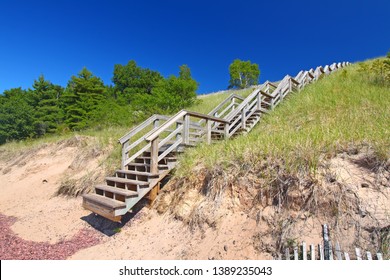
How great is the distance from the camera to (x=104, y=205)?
16.4 ft

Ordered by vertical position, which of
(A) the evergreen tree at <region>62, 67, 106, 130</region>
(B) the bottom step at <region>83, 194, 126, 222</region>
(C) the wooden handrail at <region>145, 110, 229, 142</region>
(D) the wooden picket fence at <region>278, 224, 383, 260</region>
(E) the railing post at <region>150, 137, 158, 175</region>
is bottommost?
(D) the wooden picket fence at <region>278, 224, 383, 260</region>

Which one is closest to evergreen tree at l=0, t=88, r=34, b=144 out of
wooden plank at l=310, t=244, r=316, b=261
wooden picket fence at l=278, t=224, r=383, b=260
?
wooden picket fence at l=278, t=224, r=383, b=260

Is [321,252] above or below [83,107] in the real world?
below

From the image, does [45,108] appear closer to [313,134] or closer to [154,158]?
[154,158]

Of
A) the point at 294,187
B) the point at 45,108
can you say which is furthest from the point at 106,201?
the point at 45,108

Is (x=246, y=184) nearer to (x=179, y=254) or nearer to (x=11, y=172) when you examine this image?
(x=179, y=254)

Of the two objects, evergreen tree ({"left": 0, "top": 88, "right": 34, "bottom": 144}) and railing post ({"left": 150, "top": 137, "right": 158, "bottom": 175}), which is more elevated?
evergreen tree ({"left": 0, "top": 88, "right": 34, "bottom": 144})

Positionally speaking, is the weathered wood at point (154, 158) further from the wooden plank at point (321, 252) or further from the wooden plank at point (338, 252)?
the wooden plank at point (338, 252)

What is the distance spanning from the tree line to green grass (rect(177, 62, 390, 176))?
8.18 meters

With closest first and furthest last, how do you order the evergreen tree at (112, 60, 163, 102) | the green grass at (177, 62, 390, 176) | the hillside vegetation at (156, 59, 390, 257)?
the hillside vegetation at (156, 59, 390, 257) < the green grass at (177, 62, 390, 176) < the evergreen tree at (112, 60, 163, 102)

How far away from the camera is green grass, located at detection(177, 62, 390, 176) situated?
167 inches

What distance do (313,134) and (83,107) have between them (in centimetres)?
2205

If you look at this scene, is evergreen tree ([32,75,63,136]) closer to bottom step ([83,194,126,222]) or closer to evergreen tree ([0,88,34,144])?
evergreen tree ([0,88,34,144])

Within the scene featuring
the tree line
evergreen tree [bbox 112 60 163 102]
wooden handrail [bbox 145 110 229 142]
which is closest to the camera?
wooden handrail [bbox 145 110 229 142]
